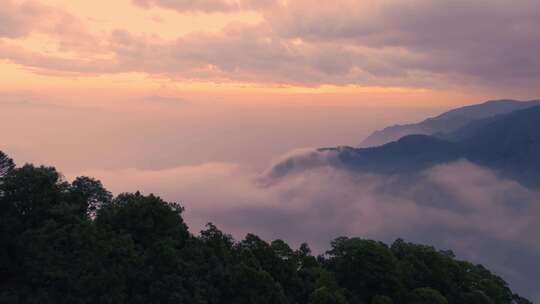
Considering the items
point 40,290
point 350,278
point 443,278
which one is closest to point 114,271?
point 40,290

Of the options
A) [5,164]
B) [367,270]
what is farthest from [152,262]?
[367,270]

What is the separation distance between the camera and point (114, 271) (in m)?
33.7

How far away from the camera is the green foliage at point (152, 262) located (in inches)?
1314

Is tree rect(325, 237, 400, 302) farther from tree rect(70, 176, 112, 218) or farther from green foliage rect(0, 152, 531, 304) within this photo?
tree rect(70, 176, 112, 218)

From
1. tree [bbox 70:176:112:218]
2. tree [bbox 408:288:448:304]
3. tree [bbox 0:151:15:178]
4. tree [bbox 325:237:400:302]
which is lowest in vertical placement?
tree [bbox 408:288:448:304]

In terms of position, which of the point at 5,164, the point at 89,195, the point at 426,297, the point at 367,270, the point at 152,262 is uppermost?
the point at 5,164

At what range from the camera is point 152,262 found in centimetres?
3628

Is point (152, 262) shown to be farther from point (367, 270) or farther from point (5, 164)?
point (367, 270)

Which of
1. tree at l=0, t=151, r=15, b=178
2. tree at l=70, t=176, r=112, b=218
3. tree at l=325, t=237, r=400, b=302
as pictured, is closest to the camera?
tree at l=0, t=151, r=15, b=178

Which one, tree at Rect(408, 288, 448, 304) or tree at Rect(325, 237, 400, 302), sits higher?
tree at Rect(325, 237, 400, 302)

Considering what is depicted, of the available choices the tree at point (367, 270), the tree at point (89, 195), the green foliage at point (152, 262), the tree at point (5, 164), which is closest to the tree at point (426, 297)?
the green foliage at point (152, 262)

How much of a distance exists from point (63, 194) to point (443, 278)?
40588mm

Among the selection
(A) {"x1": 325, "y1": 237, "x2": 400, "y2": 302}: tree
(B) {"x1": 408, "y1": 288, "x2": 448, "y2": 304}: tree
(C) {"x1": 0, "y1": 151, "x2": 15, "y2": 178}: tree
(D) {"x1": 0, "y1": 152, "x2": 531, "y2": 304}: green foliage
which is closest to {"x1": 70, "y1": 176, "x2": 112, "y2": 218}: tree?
(D) {"x1": 0, "y1": 152, "x2": 531, "y2": 304}: green foliage

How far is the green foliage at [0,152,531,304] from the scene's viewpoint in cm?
3338
